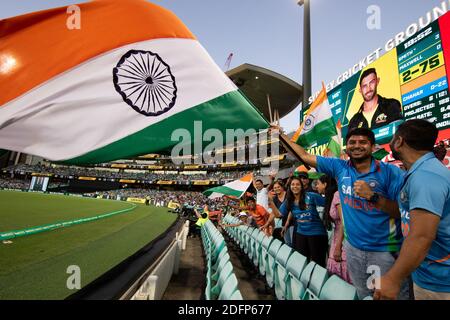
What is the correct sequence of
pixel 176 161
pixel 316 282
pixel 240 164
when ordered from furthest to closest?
1. pixel 240 164
2. pixel 316 282
3. pixel 176 161

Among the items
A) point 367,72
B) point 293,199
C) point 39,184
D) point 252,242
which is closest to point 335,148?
point 293,199

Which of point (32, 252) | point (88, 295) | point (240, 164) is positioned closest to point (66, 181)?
point (240, 164)

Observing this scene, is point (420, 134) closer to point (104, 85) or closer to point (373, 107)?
point (104, 85)

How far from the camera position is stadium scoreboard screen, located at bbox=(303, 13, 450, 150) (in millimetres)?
5820

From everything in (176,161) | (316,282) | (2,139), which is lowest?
(316,282)

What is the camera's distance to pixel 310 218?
358 centimetres

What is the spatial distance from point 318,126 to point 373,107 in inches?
223

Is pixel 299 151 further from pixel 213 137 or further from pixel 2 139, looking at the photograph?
pixel 2 139

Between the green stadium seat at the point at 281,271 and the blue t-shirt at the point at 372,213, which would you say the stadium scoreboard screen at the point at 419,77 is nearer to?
the green stadium seat at the point at 281,271

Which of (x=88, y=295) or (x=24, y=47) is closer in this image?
(x=24, y=47)

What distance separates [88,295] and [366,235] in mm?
2978

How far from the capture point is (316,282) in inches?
92.7

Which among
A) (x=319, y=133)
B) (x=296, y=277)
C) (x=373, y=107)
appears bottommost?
(x=296, y=277)

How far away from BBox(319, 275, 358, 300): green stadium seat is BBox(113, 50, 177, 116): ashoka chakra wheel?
2.10 m
